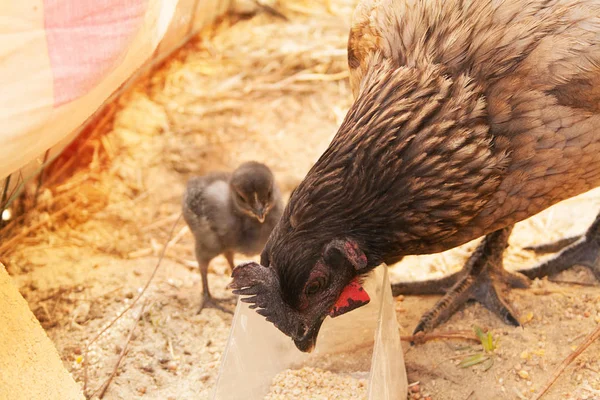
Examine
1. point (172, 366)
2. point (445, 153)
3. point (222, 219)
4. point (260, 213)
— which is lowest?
point (172, 366)

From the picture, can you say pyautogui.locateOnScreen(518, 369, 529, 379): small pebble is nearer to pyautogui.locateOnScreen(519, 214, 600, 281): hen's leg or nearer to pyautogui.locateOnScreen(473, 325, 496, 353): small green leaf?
pyautogui.locateOnScreen(473, 325, 496, 353): small green leaf

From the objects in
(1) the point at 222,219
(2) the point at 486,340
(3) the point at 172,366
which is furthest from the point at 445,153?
(3) the point at 172,366

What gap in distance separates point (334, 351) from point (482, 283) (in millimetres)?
815

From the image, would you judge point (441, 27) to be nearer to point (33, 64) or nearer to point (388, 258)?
point (388, 258)

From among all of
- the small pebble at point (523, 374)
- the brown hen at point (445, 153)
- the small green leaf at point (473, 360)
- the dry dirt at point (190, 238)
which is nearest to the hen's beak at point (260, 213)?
the dry dirt at point (190, 238)

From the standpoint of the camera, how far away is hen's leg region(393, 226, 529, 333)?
3.05 m

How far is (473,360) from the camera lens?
2.78 meters

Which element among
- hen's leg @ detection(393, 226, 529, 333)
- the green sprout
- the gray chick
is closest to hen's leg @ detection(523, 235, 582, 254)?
hen's leg @ detection(393, 226, 529, 333)

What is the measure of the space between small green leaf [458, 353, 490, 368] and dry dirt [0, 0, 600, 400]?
27 millimetres

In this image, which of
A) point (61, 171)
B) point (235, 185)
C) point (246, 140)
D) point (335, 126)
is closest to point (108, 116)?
point (61, 171)

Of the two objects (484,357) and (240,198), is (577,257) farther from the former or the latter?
(240,198)

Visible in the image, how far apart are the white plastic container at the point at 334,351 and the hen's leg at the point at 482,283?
37 centimetres

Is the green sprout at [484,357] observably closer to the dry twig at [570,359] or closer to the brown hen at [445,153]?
the dry twig at [570,359]

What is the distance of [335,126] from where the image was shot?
188 inches
